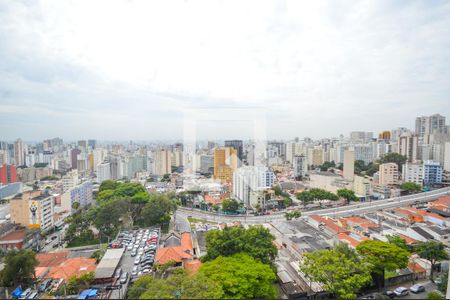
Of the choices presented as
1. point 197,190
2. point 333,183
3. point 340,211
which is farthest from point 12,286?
point 333,183

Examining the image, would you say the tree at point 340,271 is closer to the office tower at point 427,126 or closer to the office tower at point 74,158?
the office tower at point 427,126

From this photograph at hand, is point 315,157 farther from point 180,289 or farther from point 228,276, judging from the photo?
point 180,289

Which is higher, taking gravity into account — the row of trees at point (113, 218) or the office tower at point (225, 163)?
the office tower at point (225, 163)

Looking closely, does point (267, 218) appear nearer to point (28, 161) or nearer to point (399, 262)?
point (399, 262)

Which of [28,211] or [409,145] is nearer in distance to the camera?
[28,211]

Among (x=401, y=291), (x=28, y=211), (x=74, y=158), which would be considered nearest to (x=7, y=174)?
(x=28, y=211)

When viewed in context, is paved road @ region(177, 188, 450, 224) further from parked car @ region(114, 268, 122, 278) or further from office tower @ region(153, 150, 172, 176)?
office tower @ region(153, 150, 172, 176)

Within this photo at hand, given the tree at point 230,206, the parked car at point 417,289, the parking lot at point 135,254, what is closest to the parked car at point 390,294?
the parked car at point 417,289

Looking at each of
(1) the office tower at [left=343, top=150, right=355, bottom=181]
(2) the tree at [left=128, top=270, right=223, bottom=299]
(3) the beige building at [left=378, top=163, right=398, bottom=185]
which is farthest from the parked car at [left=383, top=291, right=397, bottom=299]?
(3) the beige building at [left=378, top=163, right=398, bottom=185]
